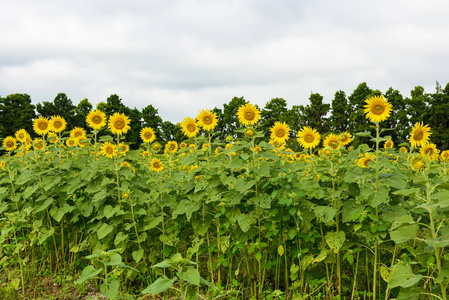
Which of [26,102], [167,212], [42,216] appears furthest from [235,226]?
[26,102]

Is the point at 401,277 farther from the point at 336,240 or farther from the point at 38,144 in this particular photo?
the point at 38,144

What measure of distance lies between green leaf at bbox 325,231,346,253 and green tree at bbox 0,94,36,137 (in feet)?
122

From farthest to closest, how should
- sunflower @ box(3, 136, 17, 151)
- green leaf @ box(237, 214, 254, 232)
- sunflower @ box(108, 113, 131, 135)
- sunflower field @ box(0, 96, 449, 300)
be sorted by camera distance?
1. sunflower @ box(3, 136, 17, 151)
2. sunflower @ box(108, 113, 131, 135)
3. green leaf @ box(237, 214, 254, 232)
4. sunflower field @ box(0, 96, 449, 300)

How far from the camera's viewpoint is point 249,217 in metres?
3.58

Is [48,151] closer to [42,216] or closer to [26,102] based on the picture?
[42,216]

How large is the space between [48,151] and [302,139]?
11.3 feet

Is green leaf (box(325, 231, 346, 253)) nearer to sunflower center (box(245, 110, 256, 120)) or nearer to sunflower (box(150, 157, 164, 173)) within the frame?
sunflower center (box(245, 110, 256, 120))

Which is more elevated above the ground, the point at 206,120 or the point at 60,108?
the point at 60,108

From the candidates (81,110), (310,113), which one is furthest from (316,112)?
(81,110)

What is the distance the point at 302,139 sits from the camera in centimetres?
507

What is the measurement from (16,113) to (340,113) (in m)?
31.3

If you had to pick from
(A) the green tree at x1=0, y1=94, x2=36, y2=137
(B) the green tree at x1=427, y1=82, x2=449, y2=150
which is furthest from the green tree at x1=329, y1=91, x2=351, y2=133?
(A) the green tree at x1=0, y1=94, x2=36, y2=137

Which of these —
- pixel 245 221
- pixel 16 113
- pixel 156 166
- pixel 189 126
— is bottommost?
pixel 245 221

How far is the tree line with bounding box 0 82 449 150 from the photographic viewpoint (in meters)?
31.0
